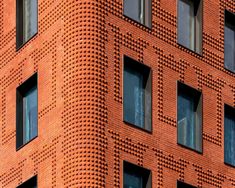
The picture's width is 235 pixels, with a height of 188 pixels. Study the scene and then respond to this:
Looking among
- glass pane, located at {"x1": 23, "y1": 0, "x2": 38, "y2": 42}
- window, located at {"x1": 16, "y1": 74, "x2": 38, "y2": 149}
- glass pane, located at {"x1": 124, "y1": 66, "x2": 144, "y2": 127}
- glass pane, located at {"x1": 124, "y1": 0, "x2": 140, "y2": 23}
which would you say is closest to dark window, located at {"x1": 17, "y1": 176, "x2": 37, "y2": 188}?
window, located at {"x1": 16, "y1": 74, "x2": 38, "y2": 149}

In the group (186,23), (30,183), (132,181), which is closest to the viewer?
(132,181)

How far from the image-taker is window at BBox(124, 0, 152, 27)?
55.5 metres

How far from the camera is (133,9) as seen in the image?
5578 cm

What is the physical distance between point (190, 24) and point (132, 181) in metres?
7.53

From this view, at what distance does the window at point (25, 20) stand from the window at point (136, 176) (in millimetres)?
6589

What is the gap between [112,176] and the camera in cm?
5244

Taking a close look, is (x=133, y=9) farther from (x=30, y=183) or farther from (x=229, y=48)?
(x=30, y=183)

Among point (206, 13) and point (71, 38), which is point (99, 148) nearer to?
point (71, 38)

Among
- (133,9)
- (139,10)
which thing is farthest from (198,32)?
(133,9)

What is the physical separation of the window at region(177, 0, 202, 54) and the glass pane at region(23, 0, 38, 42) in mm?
5253

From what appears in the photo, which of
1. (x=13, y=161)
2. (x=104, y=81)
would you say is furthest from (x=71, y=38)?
(x=13, y=161)

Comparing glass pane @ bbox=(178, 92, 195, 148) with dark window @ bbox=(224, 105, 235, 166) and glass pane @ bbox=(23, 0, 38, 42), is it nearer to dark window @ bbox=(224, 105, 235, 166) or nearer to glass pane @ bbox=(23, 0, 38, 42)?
dark window @ bbox=(224, 105, 235, 166)

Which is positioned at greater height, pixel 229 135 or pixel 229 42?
pixel 229 42

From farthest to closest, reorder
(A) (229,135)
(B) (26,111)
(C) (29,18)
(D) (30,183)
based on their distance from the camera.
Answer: (A) (229,135), (C) (29,18), (B) (26,111), (D) (30,183)
